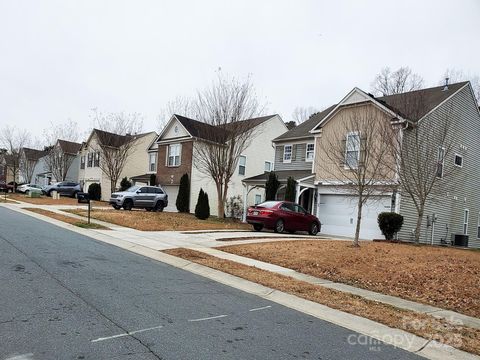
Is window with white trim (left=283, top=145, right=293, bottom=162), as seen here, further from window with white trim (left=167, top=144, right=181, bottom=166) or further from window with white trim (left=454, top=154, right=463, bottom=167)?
window with white trim (left=167, top=144, right=181, bottom=166)

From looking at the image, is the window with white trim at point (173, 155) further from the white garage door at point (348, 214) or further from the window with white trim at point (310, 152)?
the white garage door at point (348, 214)

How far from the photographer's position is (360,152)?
1548 centimetres

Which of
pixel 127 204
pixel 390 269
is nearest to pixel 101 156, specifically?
pixel 127 204

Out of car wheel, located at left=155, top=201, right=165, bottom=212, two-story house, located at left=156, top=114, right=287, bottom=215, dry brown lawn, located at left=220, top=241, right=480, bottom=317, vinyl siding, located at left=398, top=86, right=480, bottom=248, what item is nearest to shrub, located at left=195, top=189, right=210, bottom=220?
car wheel, located at left=155, top=201, right=165, bottom=212

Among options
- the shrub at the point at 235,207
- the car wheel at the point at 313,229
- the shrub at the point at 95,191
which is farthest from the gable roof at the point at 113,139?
the car wheel at the point at 313,229

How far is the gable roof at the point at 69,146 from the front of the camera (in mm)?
53544

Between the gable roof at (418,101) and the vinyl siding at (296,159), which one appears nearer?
the gable roof at (418,101)

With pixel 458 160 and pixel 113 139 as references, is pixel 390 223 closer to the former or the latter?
pixel 458 160

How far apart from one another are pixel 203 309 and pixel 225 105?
1971 centimetres

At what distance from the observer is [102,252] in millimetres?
11156

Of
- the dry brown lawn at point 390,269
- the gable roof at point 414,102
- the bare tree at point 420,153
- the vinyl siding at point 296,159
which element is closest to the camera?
the dry brown lawn at point 390,269

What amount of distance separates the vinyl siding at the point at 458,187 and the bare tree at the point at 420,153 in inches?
17.0

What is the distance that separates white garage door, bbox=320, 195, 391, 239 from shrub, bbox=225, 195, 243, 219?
836 centimetres

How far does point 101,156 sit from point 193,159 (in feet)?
49.0
